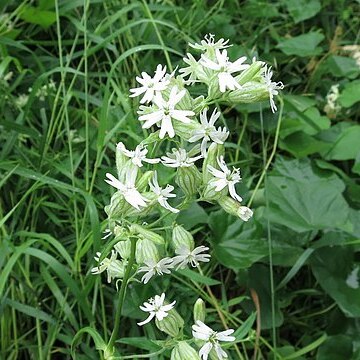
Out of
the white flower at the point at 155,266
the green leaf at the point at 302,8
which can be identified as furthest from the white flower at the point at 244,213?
the green leaf at the point at 302,8

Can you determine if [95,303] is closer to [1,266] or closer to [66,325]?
[66,325]

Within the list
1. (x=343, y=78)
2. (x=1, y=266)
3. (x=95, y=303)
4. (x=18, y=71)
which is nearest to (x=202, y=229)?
(x=95, y=303)

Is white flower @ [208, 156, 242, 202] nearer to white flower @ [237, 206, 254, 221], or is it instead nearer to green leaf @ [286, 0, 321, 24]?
white flower @ [237, 206, 254, 221]

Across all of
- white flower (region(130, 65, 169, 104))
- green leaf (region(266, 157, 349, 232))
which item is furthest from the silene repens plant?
green leaf (region(266, 157, 349, 232))

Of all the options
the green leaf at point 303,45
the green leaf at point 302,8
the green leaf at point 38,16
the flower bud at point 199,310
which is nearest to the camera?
the flower bud at point 199,310

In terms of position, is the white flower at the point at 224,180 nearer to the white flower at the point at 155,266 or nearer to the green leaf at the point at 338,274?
the white flower at the point at 155,266

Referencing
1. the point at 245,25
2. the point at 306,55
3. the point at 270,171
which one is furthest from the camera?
the point at 245,25
